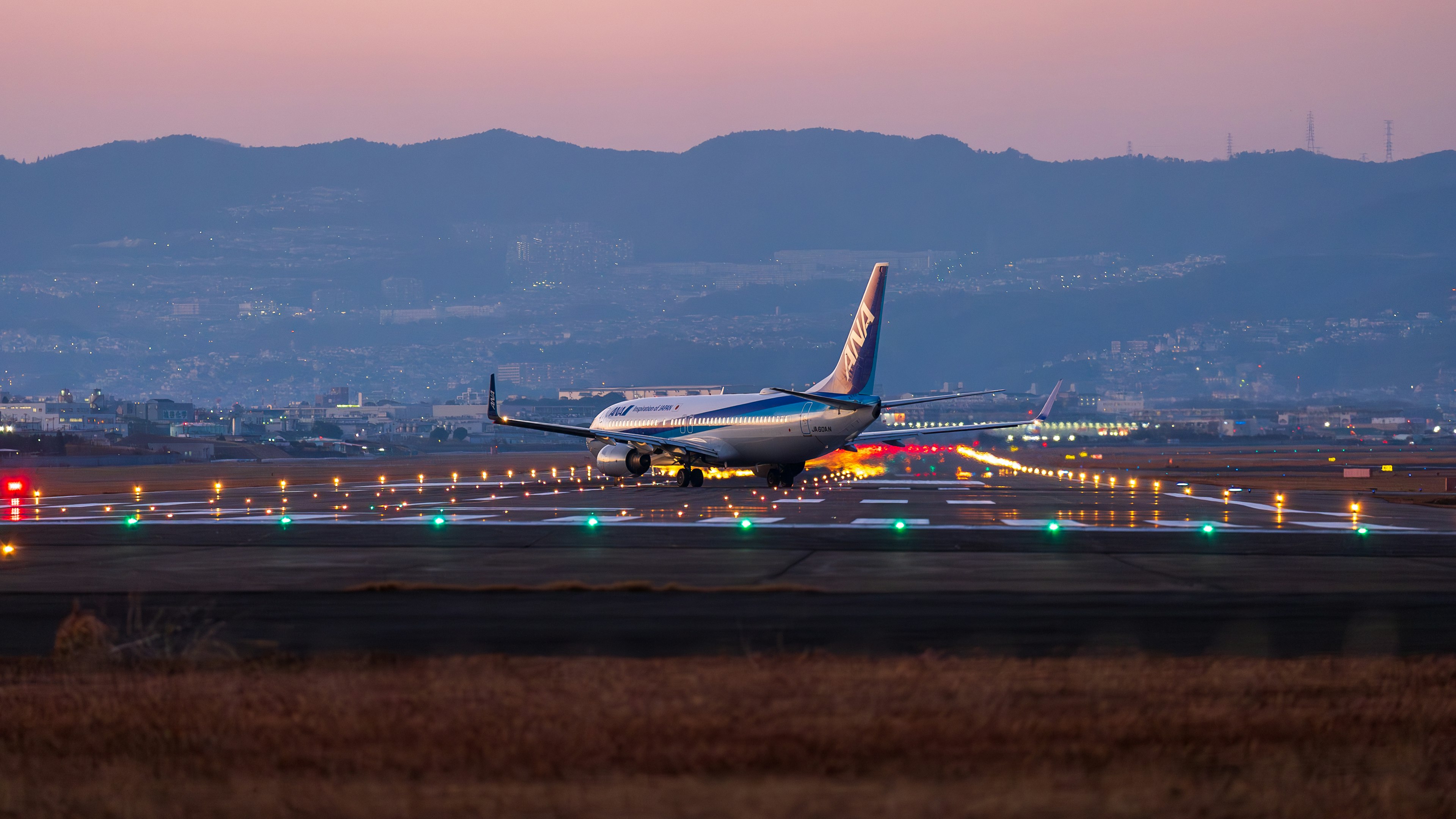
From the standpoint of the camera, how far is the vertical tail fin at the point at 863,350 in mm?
60375

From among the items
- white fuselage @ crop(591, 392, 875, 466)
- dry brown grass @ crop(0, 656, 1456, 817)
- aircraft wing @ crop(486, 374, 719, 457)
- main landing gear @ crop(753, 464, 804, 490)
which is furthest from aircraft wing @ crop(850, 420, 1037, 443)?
dry brown grass @ crop(0, 656, 1456, 817)

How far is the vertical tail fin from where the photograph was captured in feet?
198

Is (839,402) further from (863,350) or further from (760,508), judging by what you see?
(760,508)

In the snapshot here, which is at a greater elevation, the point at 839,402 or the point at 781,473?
the point at 839,402

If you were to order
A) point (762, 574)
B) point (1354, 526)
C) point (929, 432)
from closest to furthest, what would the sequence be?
1. point (762, 574)
2. point (1354, 526)
3. point (929, 432)

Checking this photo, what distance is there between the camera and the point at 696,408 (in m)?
65.7

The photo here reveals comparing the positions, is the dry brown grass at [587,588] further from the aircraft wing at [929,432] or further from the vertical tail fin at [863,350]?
the aircraft wing at [929,432]

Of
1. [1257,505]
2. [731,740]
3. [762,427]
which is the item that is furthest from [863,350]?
[731,740]

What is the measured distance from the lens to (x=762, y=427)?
6166cm

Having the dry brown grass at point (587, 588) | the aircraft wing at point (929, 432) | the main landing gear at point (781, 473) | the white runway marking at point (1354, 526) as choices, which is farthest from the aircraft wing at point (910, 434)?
the dry brown grass at point (587, 588)

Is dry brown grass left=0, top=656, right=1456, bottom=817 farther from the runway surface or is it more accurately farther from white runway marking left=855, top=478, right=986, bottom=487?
white runway marking left=855, top=478, right=986, bottom=487

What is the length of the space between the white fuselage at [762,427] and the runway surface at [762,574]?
12888 millimetres

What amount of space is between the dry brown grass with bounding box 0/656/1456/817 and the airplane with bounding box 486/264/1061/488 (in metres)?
44.6

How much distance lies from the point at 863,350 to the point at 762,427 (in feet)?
18.0
